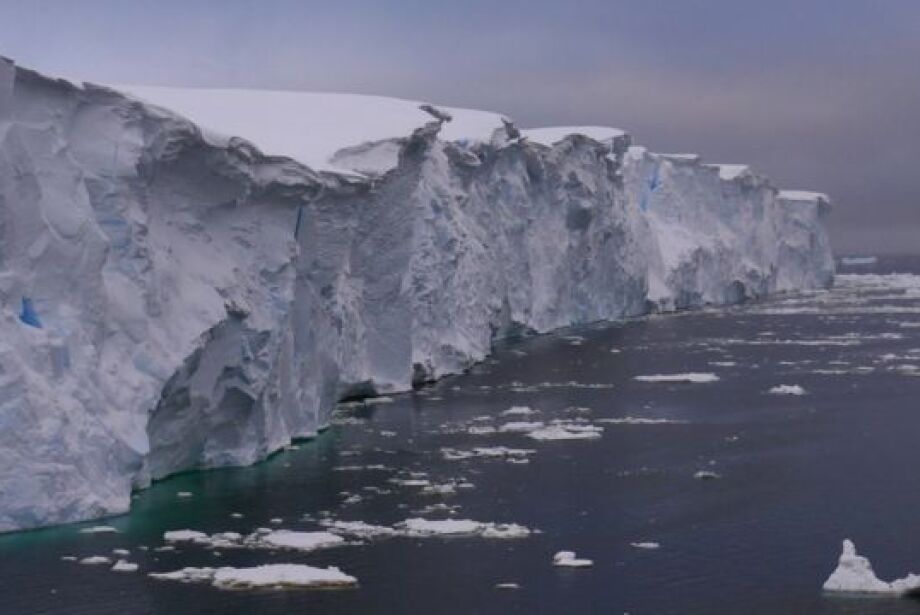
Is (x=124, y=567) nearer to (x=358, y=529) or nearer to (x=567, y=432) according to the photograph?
(x=358, y=529)

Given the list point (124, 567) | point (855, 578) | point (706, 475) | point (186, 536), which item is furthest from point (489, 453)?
point (855, 578)

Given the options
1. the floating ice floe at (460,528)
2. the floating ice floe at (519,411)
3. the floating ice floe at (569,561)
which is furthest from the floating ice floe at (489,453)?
the floating ice floe at (569,561)

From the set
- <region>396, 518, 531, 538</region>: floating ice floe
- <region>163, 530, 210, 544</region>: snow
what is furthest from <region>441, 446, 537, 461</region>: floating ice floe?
<region>163, 530, 210, 544</region>: snow

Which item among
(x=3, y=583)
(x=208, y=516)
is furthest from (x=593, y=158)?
(x=3, y=583)

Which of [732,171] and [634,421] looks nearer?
[634,421]

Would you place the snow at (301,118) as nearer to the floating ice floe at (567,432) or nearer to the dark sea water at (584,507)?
the dark sea water at (584,507)

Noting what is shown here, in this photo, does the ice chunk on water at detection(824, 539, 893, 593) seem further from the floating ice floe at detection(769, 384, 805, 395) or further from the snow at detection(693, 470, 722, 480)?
the floating ice floe at detection(769, 384, 805, 395)
